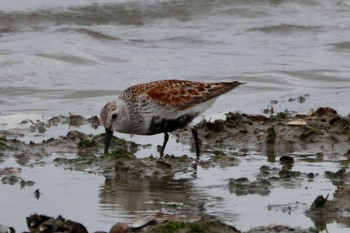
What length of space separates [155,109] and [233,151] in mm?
Answer: 752

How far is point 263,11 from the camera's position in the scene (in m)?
17.5

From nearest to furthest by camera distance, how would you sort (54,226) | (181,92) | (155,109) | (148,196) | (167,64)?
(54,226)
(148,196)
(155,109)
(181,92)
(167,64)

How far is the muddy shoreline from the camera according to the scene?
7.11m

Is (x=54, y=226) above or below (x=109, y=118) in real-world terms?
below

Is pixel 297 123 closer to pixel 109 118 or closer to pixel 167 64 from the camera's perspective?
pixel 109 118

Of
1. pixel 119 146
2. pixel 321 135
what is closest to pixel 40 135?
pixel 119 146

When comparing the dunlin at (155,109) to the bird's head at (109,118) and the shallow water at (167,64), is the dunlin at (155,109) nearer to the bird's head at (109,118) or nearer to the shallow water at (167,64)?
the bird's head at (109,118)

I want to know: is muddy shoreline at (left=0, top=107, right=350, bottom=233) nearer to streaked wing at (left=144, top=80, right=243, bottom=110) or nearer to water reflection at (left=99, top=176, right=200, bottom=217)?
water reflection at (left=99, top=176, right=200, bottom=217)

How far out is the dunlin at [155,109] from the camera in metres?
8.34

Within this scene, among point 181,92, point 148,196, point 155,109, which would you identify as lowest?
point 148,196

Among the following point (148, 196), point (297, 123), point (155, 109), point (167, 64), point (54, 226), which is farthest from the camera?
point (167, 64)

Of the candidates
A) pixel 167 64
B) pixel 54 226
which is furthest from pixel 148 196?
pixel 167 64

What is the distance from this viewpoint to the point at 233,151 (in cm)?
854

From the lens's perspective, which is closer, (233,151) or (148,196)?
(148,196)
